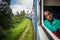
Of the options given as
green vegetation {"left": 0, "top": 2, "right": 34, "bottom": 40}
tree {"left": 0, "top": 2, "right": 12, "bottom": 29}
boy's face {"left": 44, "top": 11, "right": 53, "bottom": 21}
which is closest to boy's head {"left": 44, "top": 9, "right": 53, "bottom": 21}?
boy's face {"left": 44, "top": 11, "right": 53, "bottom": 21}

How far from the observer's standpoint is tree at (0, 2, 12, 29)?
6.68 ft

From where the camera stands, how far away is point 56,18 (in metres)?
2.21

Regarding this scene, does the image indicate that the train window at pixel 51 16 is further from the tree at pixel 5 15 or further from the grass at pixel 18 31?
the tree at pixel 5 15

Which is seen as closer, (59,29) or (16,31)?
(16,31)

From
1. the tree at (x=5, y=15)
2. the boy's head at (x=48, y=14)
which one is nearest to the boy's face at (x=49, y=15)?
the boy's head at (x=48, y=14)

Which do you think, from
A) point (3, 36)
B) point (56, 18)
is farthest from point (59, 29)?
point (3, 36)

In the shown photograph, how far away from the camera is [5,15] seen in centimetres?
204

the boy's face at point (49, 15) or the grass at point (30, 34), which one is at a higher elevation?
the boy's face at point (49, 15)

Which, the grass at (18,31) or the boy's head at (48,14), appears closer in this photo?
the grass at (18,31)

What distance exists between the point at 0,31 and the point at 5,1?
0.38 metres

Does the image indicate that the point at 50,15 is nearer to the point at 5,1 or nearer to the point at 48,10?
the point at 48,10

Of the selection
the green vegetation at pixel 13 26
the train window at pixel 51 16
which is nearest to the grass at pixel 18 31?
the green vegetation at pixel 13 26

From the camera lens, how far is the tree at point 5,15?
204 centimetres

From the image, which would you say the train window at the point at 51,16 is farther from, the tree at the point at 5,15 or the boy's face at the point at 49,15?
the tree at the point at 5,15
